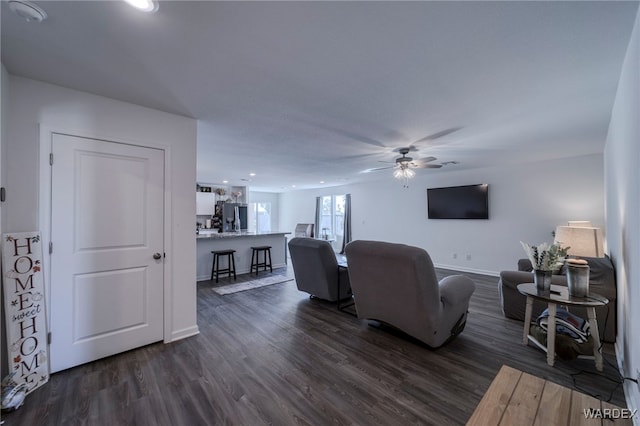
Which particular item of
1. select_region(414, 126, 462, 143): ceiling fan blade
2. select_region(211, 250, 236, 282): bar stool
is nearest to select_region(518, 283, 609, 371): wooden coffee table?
select_region(414, 126, 462, 143): ceiling fan blade

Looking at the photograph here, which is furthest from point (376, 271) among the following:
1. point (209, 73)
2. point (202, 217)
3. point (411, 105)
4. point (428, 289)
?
point (202, 217)

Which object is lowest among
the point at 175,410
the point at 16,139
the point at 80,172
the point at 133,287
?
the point at 175,410

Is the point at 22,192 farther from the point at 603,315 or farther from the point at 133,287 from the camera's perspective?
the point at 603,315

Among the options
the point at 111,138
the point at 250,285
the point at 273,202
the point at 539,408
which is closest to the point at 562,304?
the point at 539,408

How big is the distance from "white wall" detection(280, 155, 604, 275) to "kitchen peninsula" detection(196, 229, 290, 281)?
3023 mm

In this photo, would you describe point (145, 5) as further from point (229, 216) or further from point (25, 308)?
point (229, 216)

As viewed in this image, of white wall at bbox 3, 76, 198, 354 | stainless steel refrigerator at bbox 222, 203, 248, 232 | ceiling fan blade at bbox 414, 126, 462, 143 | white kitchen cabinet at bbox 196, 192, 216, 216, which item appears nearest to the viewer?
white wall at bbox 3, 76, 198, 354

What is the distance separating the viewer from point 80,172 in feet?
7.57

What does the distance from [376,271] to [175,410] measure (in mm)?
2001

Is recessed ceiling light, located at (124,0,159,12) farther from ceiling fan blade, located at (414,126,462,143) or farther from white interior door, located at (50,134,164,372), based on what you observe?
ceiling fan blade, located at (414,126,462,143)

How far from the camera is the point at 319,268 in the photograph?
12.5 feet

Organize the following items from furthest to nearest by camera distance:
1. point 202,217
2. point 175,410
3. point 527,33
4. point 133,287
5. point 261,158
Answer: point 202,217, point 261,158, point 133,287, point 175,410, point 527,33

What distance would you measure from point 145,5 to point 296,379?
2670mm

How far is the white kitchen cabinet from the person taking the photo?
24.6ft
